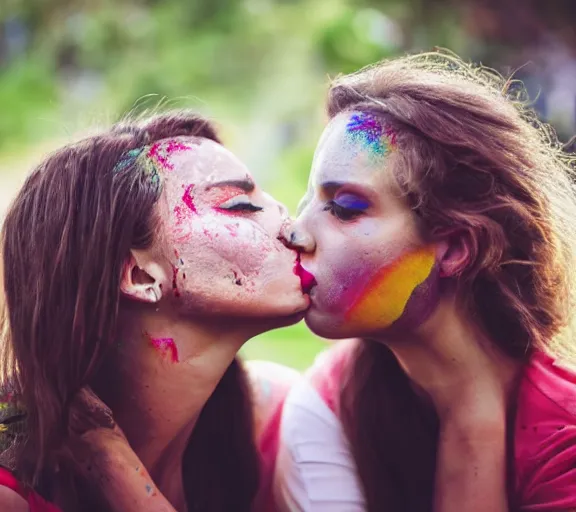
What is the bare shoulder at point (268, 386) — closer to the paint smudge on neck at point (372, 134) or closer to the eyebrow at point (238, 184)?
the eyebrow at point (238, 184)

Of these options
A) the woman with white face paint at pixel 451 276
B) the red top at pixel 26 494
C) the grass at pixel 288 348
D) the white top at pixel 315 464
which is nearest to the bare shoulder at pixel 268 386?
the white top at pixel 315 464

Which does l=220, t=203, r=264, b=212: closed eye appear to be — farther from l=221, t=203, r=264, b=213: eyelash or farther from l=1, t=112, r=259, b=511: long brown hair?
l=1, t=112, r=259, b=511: long brown hair

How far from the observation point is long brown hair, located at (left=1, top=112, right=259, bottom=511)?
1.91 meters

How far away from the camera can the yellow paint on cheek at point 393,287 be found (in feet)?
6.64

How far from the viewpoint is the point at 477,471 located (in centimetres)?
206

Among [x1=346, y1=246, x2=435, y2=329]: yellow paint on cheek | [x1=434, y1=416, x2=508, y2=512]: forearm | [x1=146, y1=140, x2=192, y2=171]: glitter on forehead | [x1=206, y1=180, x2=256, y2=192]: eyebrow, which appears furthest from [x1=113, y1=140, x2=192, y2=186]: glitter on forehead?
[x1=434, y1=416, x2=508, y2=512]: forearm

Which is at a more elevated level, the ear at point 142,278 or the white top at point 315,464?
the ear at point 142,278

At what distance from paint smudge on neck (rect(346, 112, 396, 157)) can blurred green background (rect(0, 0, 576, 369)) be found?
6.78 meters

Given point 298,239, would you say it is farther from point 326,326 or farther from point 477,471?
point 477,471

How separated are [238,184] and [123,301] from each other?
0.42m

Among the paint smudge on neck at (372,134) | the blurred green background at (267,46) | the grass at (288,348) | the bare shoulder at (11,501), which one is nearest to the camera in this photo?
the bare shoulder at (11,501)

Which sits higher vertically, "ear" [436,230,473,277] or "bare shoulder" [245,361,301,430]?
"ear" [436,230,473,277]

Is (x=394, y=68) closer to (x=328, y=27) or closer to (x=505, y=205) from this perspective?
(x=505, y=205)

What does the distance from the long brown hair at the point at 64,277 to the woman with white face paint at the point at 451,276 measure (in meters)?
0.47
